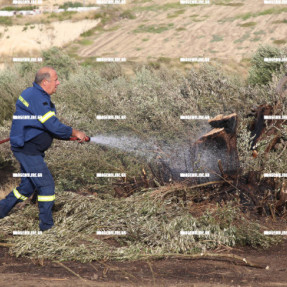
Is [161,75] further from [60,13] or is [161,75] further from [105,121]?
[60,13]

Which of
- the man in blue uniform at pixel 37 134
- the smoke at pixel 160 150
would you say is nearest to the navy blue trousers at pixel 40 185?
the man in blue uniform at pixel 37 134

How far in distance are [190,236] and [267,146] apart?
6.77ft

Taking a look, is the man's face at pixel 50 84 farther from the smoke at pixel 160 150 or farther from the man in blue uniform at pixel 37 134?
the smoke at pixel 160 150

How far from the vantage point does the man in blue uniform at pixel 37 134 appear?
5.50 meters

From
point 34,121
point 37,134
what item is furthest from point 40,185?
point 34,121

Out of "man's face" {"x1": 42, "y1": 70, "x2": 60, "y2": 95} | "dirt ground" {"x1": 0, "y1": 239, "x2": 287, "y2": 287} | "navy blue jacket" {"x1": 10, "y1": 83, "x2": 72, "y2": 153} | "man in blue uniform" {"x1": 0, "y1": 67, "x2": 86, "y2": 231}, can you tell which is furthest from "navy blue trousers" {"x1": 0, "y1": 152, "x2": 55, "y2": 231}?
"man's face" {"x1": 42, "y1": 70, "x2": 60, "y2": 95}

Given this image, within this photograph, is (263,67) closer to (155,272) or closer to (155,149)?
(155,149)

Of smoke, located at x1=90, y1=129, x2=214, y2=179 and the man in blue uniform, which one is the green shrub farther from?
the man in blue uniform

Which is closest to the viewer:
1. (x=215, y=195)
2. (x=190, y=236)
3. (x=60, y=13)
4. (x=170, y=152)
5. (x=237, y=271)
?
(x=237, y=271)

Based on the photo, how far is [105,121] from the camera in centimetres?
884

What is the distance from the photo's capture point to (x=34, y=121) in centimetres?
550

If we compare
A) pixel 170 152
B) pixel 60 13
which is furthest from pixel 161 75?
pixel 60 13

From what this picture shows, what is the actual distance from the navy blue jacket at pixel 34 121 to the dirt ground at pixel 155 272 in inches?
53.3

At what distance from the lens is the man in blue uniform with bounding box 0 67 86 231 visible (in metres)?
5.50
